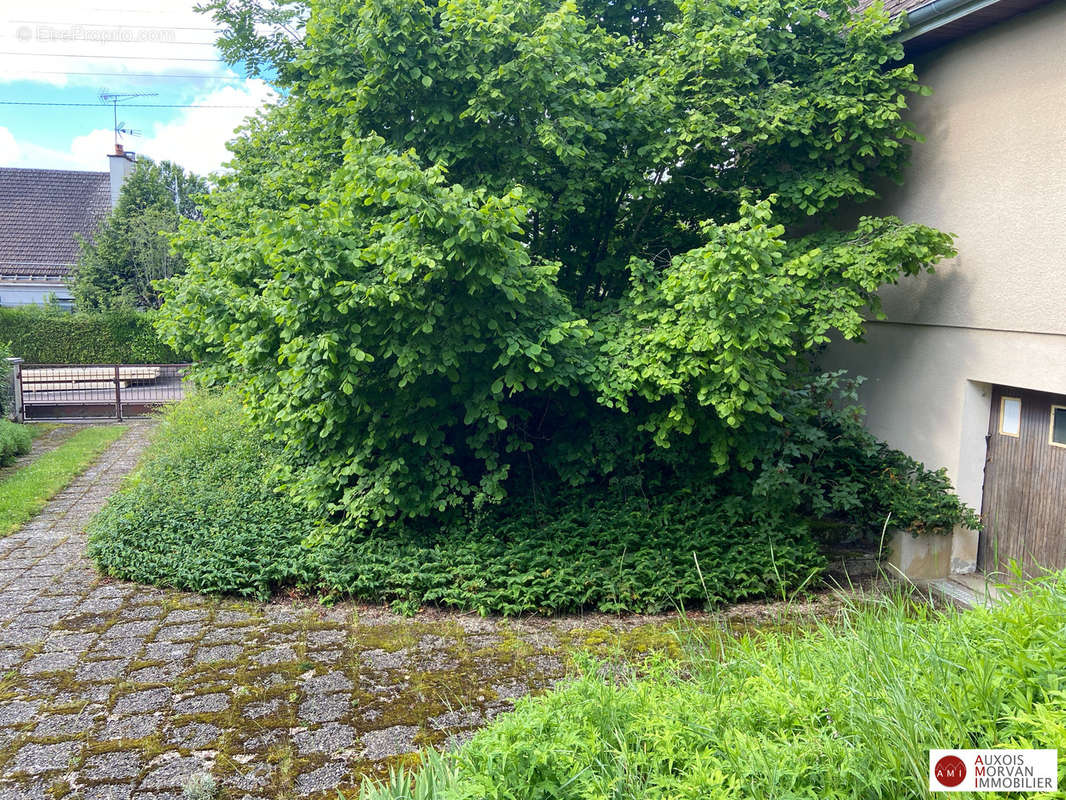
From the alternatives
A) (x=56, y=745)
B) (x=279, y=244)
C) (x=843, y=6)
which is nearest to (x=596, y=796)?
(x=56, y=745)

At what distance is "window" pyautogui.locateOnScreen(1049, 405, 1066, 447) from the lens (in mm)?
5730

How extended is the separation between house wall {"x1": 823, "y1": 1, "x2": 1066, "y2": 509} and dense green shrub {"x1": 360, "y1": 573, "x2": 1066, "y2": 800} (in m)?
3.55

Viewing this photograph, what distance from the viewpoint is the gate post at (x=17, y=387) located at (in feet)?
43.3

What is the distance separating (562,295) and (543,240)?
1330 mm

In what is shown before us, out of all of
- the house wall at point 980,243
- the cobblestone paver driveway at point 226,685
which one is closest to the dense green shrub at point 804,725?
the cobblestone paver driveway at point 226,685

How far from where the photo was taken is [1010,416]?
6.22m

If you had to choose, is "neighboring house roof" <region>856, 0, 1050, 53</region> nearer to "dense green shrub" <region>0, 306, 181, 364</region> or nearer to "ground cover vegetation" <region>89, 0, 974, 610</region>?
"ground cover vegetation" <region>89, 0, 974, 610</region>

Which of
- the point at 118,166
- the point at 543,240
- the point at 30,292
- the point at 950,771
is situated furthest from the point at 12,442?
the point at 118,166

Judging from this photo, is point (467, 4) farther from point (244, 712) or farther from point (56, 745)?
point (56, 745)

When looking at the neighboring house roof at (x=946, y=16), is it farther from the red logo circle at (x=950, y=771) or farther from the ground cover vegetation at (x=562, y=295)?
the red logo circle at (x=950, y=771)

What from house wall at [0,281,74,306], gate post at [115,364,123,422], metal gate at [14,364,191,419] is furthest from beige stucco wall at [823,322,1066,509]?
house wall at [0,281,74,306]

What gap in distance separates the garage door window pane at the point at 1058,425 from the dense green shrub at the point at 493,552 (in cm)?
205

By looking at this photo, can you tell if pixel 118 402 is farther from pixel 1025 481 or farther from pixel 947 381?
pixel 1025 481

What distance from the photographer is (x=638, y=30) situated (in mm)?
7227
